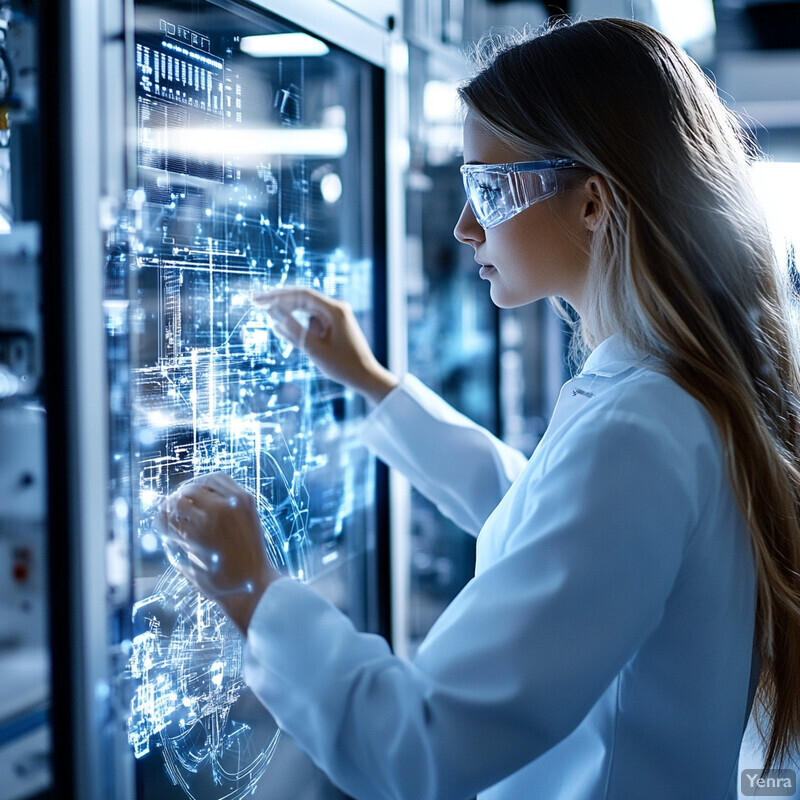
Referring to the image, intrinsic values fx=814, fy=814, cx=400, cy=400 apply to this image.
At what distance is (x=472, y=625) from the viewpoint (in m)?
0.70

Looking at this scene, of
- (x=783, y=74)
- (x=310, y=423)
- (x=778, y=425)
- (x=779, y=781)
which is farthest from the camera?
(x=783, y=74)

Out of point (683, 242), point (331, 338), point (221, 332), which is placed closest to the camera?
point (683, 242)

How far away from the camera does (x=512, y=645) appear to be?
67cm

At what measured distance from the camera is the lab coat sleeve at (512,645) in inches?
26.5

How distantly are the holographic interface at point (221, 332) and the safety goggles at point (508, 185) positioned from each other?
28 cm

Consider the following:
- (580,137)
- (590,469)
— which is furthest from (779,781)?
(580,137)

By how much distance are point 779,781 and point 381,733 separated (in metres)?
1.34

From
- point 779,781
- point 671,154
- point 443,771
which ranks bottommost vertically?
point 779,781

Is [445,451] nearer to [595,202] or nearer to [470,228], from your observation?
[470,228]

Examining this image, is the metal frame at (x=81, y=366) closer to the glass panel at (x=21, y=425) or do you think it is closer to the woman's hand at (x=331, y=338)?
the glass panel at (x=21, y=425)

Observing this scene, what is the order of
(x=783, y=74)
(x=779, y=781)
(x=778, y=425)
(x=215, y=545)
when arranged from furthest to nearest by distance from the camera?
(x=783, y=74)
(x=779, y=781)
(x=778, y=425)
(x=215, y=545)

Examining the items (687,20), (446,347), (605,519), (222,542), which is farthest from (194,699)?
(687,20)

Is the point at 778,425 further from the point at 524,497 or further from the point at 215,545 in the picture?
the point at 215,545

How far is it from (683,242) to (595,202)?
4.3 inches
